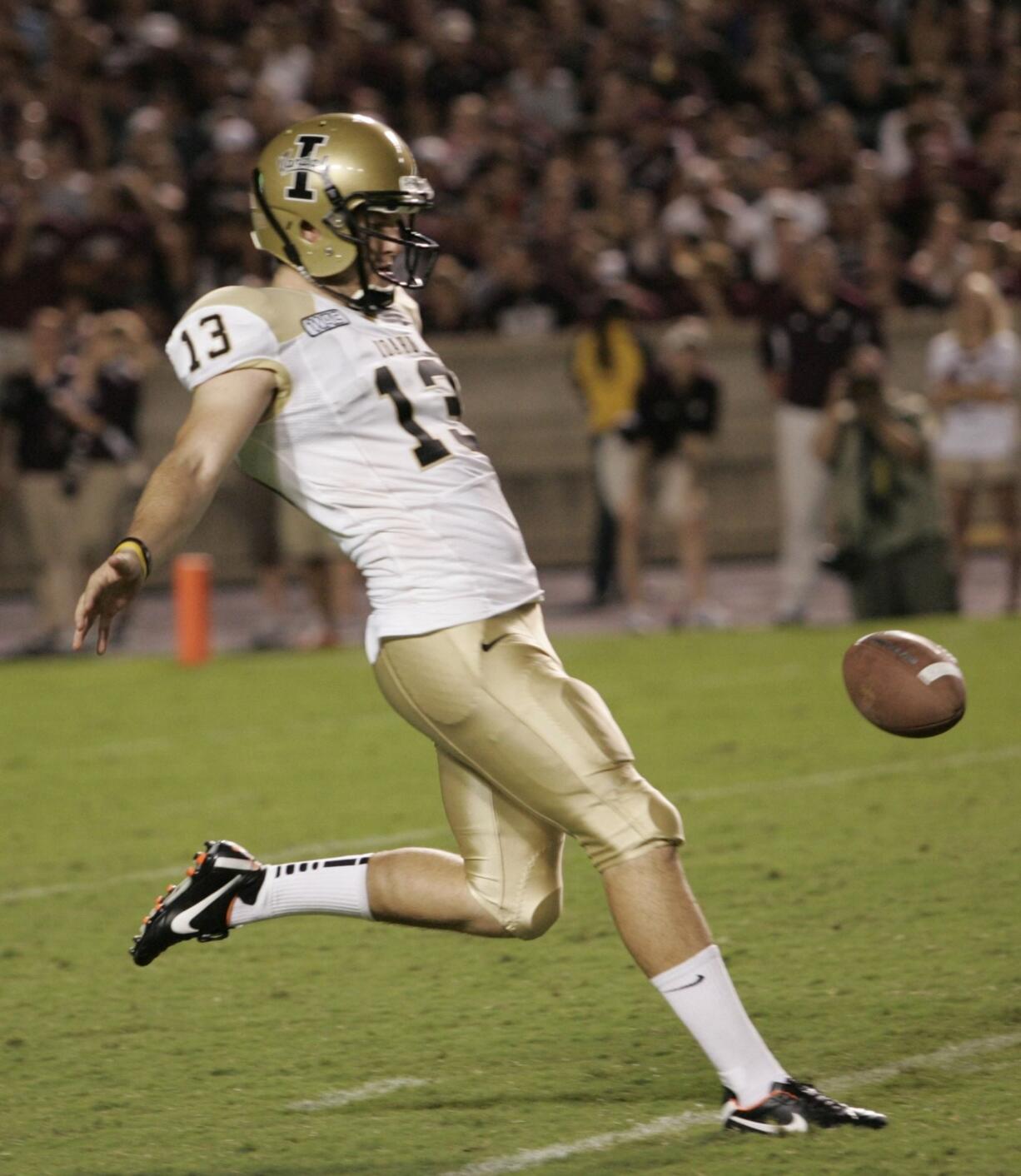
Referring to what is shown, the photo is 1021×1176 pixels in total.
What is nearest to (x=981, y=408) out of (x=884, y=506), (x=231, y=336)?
(x=884, y=506)

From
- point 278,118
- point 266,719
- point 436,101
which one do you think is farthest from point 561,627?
point 436,101

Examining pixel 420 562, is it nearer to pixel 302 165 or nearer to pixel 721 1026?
pixel 302 165

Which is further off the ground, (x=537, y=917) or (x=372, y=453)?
(x=372, y=453)

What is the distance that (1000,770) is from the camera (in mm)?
7613

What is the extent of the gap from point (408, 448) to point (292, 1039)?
1387 mm

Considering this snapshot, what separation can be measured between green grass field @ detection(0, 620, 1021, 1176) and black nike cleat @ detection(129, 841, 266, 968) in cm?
27

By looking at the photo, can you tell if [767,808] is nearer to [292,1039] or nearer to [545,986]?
[545,986]

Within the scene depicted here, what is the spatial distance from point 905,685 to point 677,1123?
3.46ft

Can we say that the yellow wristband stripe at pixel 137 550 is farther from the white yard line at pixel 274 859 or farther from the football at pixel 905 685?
the white yard line at pixel 274 859

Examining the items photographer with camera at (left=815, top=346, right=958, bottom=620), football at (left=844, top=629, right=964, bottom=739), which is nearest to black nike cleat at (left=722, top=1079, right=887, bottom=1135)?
football at (left=844, top=629, right=964, bottom=739)

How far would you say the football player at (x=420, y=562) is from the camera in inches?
153

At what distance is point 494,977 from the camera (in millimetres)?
5207

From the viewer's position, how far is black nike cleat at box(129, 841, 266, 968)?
4.52m

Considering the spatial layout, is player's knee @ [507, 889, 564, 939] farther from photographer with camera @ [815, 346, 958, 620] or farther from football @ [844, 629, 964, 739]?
photographer with camera @ [815, 346, 958, 620]
